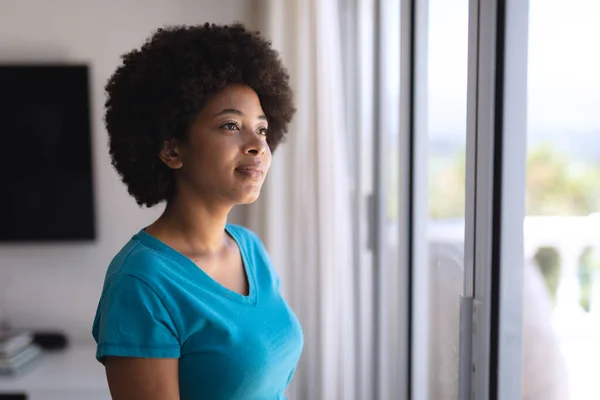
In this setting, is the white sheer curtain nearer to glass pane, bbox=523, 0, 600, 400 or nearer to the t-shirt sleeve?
glass pane, bbox=523, 0, 600, 400

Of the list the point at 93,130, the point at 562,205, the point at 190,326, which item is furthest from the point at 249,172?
the point at 93,130

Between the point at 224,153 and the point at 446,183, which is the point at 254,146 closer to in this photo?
the point at 224,153

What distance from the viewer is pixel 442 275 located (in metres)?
1.51

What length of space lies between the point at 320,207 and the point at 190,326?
1.20m

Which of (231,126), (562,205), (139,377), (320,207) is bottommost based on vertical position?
(139,377)

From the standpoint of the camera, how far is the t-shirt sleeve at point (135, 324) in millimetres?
901

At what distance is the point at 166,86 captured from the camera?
105 centimetres

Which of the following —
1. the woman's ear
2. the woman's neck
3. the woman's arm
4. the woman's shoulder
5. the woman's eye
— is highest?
the woman's eye

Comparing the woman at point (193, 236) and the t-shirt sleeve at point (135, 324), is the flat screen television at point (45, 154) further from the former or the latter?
the t-shirt sleeve at point (135, 324)

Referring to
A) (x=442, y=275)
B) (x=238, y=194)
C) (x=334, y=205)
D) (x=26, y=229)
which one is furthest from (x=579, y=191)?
(x=26, y=229)

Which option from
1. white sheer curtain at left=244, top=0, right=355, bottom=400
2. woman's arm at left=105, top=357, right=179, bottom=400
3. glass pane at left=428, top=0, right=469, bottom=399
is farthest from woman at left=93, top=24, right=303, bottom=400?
white sheer curtain at left=244, top=0, right=355, bottom=400

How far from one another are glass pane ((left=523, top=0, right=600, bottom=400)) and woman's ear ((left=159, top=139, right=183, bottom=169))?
0.60 m

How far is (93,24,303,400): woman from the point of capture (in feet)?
3.03

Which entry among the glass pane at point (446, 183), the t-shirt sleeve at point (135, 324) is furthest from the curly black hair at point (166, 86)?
the glass pane at point (446, 183)
